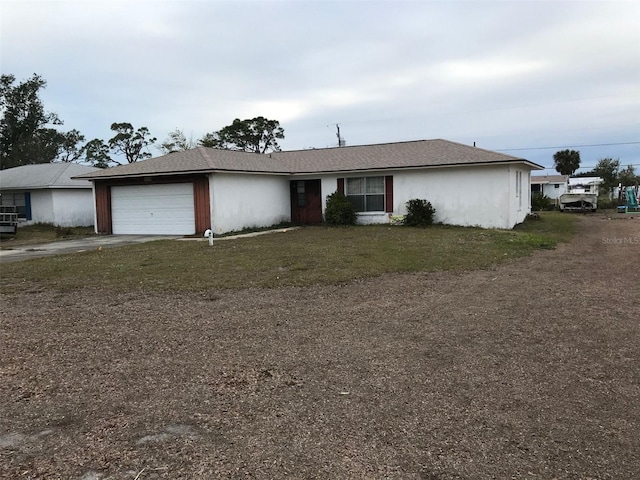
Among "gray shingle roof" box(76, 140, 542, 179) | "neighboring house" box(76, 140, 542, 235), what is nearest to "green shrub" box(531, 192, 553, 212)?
"neighboring house" box(76, 140, 542, 235)

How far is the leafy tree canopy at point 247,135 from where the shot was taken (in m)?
52.2

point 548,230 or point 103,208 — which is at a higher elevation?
point 103,208

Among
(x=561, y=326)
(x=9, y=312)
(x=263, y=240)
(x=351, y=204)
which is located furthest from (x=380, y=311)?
(x=351, y=204)

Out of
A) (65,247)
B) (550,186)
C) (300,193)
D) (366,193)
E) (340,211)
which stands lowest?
(65,247)

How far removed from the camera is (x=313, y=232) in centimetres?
1830

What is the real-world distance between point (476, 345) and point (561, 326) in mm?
1337

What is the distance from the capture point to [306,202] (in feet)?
74.7

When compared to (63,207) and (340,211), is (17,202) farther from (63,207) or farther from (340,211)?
(340,211)

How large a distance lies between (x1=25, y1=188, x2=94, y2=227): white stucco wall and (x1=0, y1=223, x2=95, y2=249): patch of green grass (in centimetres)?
50

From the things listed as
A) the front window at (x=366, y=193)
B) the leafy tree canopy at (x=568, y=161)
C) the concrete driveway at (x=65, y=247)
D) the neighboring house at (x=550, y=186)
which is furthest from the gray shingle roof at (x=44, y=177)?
the leafy tree canopy at (x=568, y=161)

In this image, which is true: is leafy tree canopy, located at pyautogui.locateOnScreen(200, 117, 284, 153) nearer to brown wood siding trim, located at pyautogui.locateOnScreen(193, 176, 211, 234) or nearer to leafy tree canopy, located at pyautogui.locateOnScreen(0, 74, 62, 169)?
leafy tree canopy, located at pyautogui.locateOnScreen(0, 74, 62, 169)

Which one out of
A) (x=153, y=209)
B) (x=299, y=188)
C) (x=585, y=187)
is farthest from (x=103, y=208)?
(x=585, y=187)

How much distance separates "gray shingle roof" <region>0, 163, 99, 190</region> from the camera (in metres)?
24.1

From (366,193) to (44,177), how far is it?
16.0 metres
